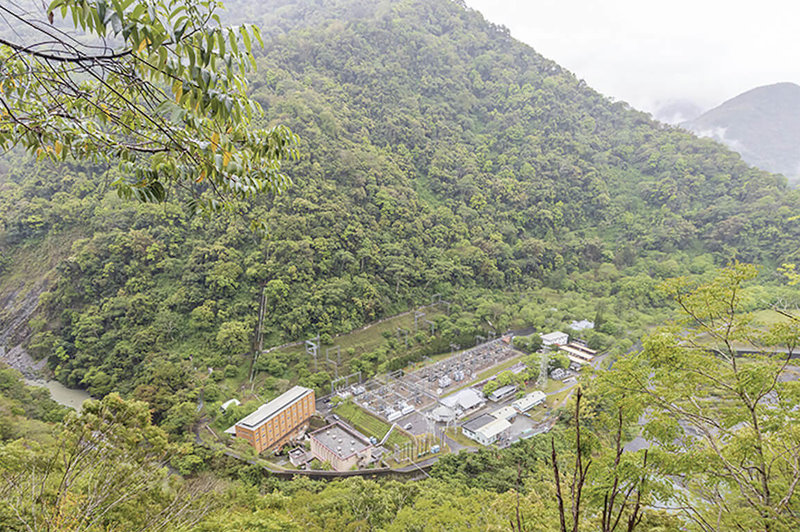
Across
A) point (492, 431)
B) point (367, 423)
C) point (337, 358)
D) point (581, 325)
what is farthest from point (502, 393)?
point (581, 325)

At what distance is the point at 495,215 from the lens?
32688 millimetres

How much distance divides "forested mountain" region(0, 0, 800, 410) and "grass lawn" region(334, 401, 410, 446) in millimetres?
2916

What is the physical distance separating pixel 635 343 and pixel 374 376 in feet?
51.4

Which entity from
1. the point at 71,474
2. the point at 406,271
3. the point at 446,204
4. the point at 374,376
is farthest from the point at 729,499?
the point at 446,204

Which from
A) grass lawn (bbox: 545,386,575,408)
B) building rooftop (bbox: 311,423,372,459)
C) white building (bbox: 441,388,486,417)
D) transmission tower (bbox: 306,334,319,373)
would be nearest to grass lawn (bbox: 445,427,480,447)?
white building (bbox: 441,388,486,417)

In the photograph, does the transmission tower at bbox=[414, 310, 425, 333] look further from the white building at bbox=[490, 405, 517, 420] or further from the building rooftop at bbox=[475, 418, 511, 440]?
the building rooftop at bbox=[475, 418, 511, 440]

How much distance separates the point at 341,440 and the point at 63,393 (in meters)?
12.7

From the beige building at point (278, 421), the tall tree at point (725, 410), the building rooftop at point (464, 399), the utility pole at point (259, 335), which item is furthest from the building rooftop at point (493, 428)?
the tall tree at point (725, 410)

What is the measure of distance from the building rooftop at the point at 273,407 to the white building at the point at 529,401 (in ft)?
30.6

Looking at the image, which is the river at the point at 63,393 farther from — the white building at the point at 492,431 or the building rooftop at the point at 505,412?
the building rooftop at the point at 505,412

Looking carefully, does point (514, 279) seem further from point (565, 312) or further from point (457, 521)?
point (457, 521)

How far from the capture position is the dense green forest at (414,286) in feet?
12.0

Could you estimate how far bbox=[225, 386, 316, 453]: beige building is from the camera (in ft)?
43.8

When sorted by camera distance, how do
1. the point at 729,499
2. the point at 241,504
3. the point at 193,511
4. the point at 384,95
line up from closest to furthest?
1. the point at 729,499
2. the point at 193,511
3. the point at 241,504
4. the point at 384,95
